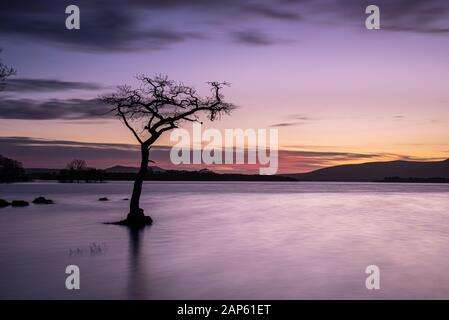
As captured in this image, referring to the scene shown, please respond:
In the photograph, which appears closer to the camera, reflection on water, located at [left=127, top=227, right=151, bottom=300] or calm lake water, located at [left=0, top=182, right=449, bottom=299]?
reflection on water, located at [left=127, top=227, right=151, bottom=300]

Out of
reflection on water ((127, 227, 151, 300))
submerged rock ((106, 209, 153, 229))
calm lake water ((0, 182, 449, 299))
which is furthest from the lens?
submerged rock ((106, 209, 153, 229))

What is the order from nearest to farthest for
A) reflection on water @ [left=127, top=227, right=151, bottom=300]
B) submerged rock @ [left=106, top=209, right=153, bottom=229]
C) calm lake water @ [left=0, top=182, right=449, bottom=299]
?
1. reflection on water @ [left=127, top=227, right=151, bottom=300]
2. calm lake water @ [left=0, top=182, right=449, bottom=299]
3. submerged rock @ [left=106, top=209, right=153, bottom=229]

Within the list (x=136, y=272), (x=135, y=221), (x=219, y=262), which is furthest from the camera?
(x=135, y=221)

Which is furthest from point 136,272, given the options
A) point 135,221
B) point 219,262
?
point 135,221

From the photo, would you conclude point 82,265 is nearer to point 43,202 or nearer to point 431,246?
point 431,246

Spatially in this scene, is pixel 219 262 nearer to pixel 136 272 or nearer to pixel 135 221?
pixel 136 272

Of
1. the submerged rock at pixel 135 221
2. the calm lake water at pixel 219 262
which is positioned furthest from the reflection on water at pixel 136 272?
the submerged rock at pixel 135 221

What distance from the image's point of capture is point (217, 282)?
1402 centimetres

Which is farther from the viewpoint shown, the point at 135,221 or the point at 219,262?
the point at 135,221

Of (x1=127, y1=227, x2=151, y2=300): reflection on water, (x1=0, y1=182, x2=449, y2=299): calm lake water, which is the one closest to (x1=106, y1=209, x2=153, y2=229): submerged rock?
(x1=0, y1=182, x2=449, y2=299): calm lake water

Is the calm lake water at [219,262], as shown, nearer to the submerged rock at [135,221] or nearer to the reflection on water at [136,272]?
the reflection on water at [136,272]

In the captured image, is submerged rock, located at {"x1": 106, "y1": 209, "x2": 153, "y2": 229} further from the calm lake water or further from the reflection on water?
the reflection on water

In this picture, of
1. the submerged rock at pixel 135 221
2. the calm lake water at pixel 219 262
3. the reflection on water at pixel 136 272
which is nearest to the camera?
the reflection on water at pixel 136 272
